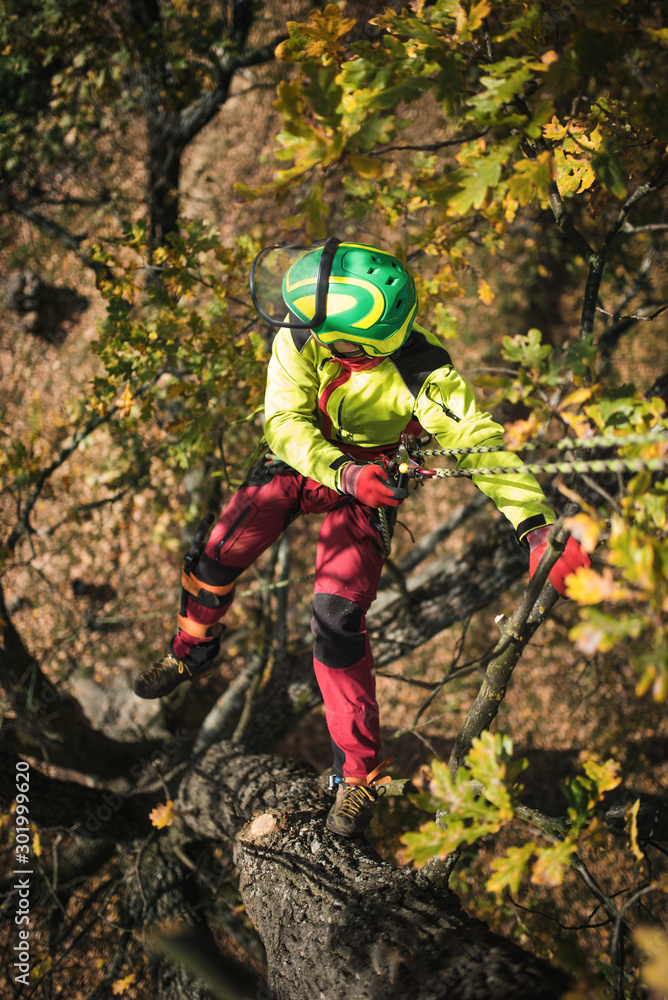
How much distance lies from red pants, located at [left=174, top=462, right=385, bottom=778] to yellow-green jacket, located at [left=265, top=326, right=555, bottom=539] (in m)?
0.34

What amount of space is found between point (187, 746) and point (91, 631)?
5.69 feet

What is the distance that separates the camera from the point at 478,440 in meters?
1.87

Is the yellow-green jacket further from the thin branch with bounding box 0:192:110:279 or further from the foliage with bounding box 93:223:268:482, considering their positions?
the thin branch with bounding box 0:192:110:279

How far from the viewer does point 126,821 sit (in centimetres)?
312

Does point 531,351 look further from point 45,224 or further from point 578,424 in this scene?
point 45,224

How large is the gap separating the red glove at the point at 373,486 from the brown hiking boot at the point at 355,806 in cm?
104

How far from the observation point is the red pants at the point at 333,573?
2.14 m

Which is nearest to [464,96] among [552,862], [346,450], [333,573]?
[346,450]

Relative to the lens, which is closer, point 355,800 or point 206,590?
point 355,800

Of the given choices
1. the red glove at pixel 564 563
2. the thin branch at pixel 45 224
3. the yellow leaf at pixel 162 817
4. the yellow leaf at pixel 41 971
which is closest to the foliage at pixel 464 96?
the red glove at pixel 564 563

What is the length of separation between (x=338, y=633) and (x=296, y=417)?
3.03 ft

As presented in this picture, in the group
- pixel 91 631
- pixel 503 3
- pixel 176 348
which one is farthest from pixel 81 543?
pixel 503 3

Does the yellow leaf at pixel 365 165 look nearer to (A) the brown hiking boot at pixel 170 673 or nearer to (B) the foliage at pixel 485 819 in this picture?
(B) the foliage at pixel 485 819

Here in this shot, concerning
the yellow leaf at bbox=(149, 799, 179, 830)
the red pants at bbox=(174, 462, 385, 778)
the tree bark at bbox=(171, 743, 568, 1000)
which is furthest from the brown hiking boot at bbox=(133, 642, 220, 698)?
the tree bark at bbox=(171, 743, 568, 1000)
